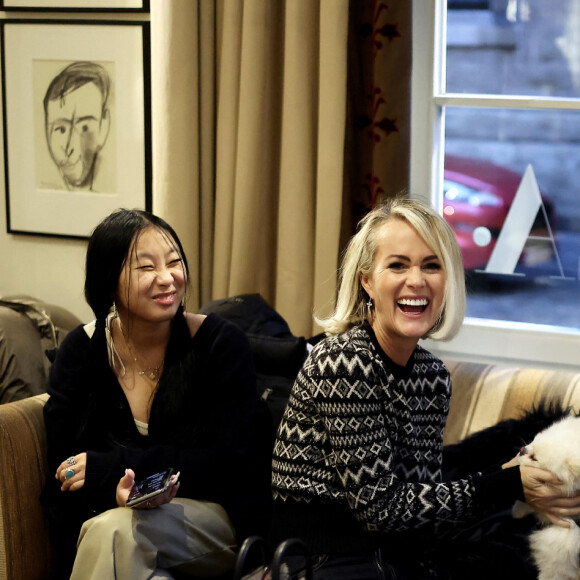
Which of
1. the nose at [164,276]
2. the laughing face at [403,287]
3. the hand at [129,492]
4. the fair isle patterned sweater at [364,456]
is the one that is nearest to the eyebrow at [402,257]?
the laughing face at [403,287]

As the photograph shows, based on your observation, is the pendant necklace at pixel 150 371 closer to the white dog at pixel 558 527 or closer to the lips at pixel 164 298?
the lips at pixel 164 298

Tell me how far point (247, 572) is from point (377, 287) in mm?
726

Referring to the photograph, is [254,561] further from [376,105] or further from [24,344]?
[376,105]

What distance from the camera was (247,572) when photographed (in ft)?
6.61

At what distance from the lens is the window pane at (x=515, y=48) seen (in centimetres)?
269

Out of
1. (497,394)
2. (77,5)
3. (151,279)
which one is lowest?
(497,394)

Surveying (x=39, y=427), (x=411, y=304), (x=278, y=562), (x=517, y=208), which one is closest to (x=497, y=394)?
(x=411, y=304)

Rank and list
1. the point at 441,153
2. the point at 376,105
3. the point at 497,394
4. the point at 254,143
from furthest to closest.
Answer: the point at 441,153, the point at 254,143, the point at 376,105, the point at 497,394

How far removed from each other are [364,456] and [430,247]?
0.45m

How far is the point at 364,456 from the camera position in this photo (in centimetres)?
174

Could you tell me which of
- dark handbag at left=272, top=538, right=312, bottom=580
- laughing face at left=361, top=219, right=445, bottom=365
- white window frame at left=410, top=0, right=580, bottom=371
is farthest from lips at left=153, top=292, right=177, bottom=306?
white window frame at left=410, top=0, right=580, bottom=371

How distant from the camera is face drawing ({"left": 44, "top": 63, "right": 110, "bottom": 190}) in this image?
316 cm

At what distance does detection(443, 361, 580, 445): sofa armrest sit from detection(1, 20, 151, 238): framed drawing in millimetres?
1371

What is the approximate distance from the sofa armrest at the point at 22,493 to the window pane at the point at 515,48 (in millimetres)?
1661
